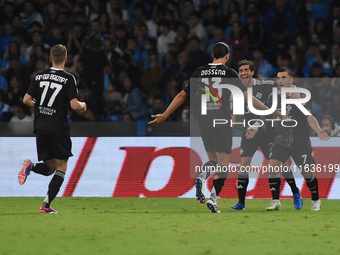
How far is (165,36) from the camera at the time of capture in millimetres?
14820

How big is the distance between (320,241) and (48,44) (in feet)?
35.5

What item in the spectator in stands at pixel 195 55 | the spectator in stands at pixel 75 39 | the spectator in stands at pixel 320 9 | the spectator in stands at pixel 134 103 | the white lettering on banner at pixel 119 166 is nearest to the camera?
the white lettering on banner at pixel 119 166

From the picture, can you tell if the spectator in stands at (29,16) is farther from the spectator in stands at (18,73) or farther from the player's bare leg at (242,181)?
the player's bare leg at (242,181)

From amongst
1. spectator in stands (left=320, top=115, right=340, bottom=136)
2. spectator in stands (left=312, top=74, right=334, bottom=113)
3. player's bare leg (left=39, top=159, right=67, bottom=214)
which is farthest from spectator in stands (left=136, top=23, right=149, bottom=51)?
player's bare leg (left=39, top=159, right=67, bottom=214)

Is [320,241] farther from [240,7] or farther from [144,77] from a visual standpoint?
[240,7]

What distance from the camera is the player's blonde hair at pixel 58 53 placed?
765 centimetres

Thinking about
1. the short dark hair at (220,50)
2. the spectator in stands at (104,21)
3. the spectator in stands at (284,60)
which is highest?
the short dark hair at (220,50)

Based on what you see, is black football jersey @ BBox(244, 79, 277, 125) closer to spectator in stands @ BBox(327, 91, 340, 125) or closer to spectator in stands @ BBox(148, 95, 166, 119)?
spectator in stands @ BBox(327, 91, 340, 125)

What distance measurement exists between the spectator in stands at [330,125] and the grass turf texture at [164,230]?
66.9 inches

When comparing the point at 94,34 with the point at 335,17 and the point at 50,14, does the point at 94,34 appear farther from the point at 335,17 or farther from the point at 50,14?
the point at 335,17

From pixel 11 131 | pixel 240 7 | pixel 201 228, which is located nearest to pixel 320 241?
pixel 201 228

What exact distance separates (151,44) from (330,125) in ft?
16.6

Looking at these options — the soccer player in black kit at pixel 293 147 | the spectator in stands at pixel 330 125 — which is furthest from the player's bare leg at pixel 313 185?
the spectator in stands at pixel 330 125

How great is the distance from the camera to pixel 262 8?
15.3 metres
